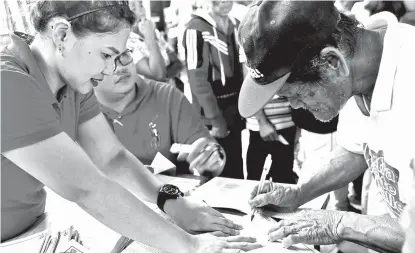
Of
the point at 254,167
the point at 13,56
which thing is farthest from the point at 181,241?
the point at 254,167

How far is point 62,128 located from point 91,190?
7.8 inches

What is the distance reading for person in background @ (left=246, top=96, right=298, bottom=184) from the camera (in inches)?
119

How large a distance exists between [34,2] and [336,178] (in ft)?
4.30

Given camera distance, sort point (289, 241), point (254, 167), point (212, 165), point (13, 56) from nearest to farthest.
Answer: point (13, 56), point (289, 241), point (212, 165), point (254, 167)

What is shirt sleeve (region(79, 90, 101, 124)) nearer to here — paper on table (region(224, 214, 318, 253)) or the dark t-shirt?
the dark t-shirt

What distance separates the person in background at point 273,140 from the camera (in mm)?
3016

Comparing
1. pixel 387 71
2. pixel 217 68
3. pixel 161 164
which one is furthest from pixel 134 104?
pixel 387 71

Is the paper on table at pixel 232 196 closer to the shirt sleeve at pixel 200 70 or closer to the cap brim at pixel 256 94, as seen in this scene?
the cap brim at pixel 256 94

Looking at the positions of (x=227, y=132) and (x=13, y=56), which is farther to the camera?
(x=227, y=132)

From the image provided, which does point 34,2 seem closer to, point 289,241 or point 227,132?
point 289,241

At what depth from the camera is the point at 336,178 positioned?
70.4 inches

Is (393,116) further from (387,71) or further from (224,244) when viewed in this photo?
(224,244)

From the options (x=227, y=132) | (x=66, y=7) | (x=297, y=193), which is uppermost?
(x=66, y=7)

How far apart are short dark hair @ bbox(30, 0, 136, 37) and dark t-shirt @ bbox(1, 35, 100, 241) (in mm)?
118
